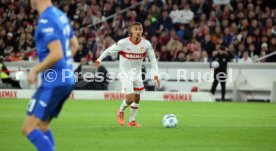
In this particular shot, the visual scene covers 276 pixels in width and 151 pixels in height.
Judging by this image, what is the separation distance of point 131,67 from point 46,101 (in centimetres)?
823

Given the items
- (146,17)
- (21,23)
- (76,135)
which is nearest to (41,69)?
(76,135)

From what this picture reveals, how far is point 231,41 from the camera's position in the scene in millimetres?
29172

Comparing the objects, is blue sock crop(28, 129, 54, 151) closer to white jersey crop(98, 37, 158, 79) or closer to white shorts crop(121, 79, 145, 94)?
white shorts crop(121, 79, 145, 94)

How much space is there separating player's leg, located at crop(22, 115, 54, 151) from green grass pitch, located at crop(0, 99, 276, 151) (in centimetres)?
290

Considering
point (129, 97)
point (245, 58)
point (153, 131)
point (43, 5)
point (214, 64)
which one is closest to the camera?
point (43, 5)

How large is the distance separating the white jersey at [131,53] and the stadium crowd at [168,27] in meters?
12.0

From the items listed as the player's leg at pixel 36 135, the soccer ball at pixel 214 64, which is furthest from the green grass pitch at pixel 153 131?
the soccer ball at pixel 214 64

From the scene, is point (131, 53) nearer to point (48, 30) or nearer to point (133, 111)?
point (133, 111)

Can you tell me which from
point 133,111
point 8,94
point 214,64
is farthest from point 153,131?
point 8,94

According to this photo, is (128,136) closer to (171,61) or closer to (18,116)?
(18,116)

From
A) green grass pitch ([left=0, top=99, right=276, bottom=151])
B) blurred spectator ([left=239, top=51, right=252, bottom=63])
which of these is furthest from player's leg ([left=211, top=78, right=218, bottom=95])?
green grass pitch ([left=0, top=99, right=276, bottom=151])

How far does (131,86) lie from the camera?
16312mm

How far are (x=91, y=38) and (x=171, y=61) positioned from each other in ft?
14.5

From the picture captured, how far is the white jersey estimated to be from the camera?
1641cm
